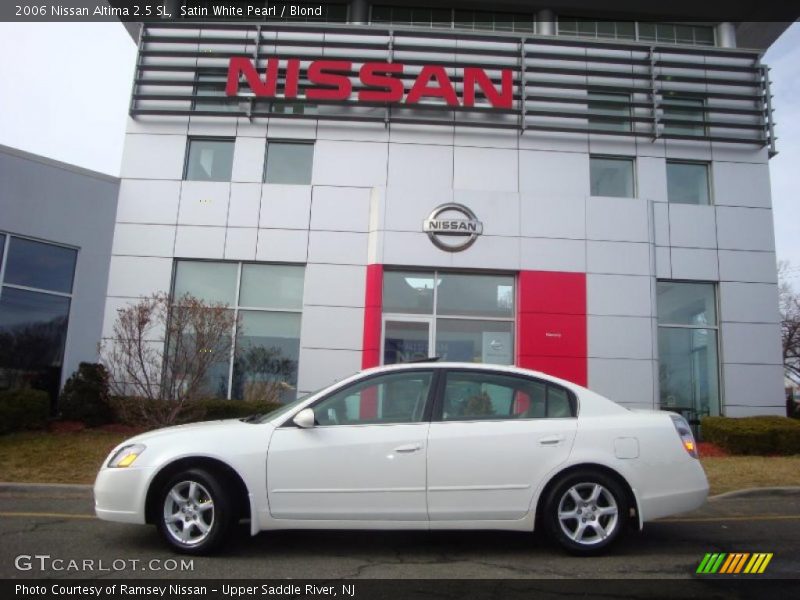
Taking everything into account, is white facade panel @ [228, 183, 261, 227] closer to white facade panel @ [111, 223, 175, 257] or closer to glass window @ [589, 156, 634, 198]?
white facade panel @ [111, 223, 175, 257]

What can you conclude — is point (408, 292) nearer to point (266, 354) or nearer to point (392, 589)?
point (266, 354)

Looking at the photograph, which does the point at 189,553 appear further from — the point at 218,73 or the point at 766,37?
the point at 766,37

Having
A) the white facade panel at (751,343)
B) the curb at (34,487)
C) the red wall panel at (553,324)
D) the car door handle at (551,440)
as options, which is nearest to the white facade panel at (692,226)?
the white facade panel at (751,343)

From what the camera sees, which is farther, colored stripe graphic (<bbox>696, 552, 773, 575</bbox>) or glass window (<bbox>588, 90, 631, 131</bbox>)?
glass window (<bbox>588, 90, 631, 131</bbox>)

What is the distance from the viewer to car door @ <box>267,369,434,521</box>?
15.9 feet

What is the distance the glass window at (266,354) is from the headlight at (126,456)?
7.98m

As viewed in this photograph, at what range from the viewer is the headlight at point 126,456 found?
494cm

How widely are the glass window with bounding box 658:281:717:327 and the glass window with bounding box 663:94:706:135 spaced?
3614 mm

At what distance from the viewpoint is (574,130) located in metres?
14.4

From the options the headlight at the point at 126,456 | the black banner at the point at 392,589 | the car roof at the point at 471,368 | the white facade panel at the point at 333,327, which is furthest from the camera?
the white facade panel at the point at 333,327

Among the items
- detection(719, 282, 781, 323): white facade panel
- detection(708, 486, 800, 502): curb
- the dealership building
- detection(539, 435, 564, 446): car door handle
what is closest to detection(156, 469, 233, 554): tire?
detection(539, 435, 564, 446): car door handle

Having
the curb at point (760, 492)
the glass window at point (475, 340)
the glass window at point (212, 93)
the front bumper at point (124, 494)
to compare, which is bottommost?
the curb at point (760, 492)

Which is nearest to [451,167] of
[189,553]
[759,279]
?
[759,279]

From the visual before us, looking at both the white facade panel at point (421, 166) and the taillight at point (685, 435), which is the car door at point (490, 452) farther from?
the white facade panel at point (421, 166)
